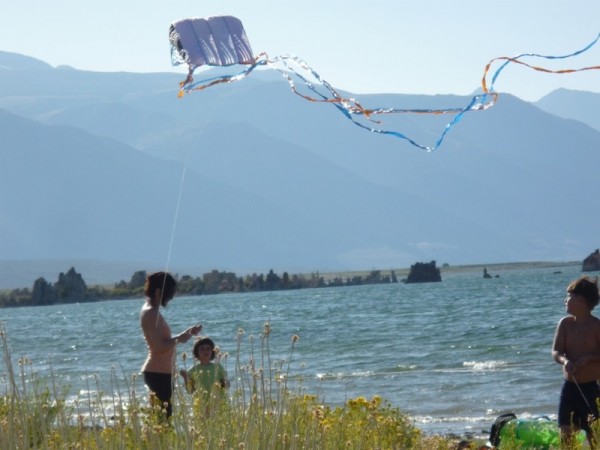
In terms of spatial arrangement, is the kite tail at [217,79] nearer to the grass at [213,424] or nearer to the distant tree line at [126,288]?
the grass at [213,424]

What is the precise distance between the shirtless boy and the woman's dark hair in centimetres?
217

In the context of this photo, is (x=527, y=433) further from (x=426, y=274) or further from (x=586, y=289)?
(x=426, y=274)

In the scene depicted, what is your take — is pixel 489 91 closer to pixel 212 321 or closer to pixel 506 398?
pixel 506 398

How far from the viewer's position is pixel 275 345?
28.3m

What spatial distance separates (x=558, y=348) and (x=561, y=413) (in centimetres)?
38

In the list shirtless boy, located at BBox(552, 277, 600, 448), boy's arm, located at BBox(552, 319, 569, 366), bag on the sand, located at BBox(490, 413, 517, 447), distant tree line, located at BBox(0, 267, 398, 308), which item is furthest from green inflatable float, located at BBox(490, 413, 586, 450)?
distant tree line, located at BBox(0, 267, 398, 308)

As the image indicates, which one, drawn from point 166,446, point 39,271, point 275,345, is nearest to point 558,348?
point 166,446

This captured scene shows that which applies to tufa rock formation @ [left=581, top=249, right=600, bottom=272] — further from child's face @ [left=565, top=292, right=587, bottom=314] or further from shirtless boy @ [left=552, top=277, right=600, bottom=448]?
child's face @ [left=565, top=292, right=587, bottom=314]

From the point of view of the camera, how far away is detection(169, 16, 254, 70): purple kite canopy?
593cm

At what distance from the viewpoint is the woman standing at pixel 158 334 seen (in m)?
7.32

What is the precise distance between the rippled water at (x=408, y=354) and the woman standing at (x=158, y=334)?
41 centimetres

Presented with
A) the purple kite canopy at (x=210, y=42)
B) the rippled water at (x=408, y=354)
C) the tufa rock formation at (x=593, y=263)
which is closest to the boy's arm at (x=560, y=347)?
the rippled water at (x=408, y=354)

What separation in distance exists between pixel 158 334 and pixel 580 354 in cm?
238

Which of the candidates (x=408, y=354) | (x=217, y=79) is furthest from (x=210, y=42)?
(x=408, y=354)
